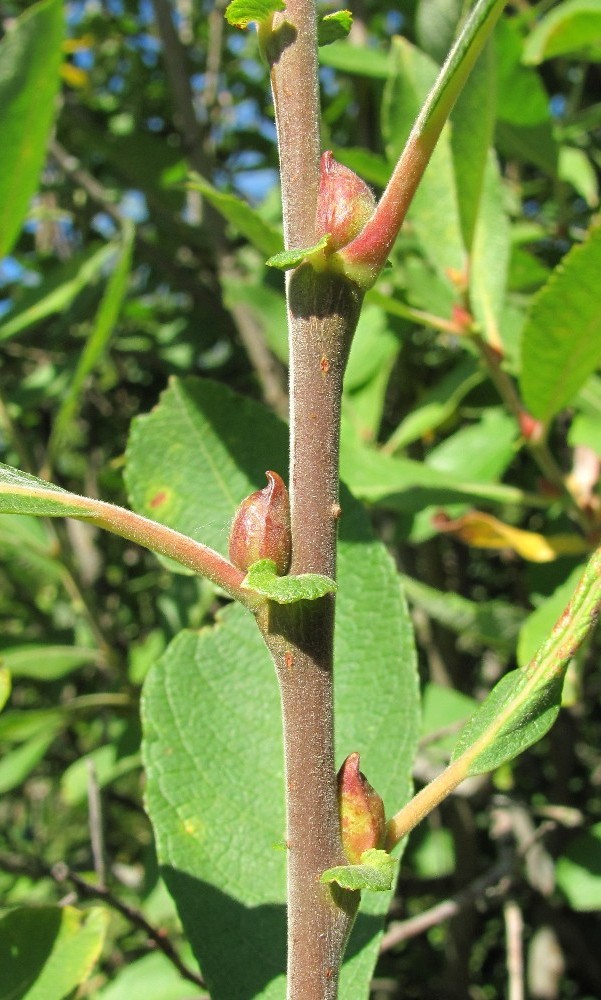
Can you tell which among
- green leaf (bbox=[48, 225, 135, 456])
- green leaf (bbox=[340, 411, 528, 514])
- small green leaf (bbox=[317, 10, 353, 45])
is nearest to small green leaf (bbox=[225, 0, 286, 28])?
small green leaf (bbox=[317, 10, 353, 45])

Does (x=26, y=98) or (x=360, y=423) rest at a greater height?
(x=26, y=98)

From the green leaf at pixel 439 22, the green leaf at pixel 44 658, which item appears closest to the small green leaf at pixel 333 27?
the green leaf at pixel 439 22

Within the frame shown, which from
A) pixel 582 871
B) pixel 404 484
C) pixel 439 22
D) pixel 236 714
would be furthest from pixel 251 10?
pixel 582 871

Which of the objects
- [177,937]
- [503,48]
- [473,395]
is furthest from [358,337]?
[177,937]

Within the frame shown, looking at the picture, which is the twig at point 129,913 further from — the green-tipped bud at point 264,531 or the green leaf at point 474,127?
the green leaf at point 474,127

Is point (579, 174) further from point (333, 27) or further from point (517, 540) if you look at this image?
point (333, 27)

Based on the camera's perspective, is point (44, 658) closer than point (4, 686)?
No
